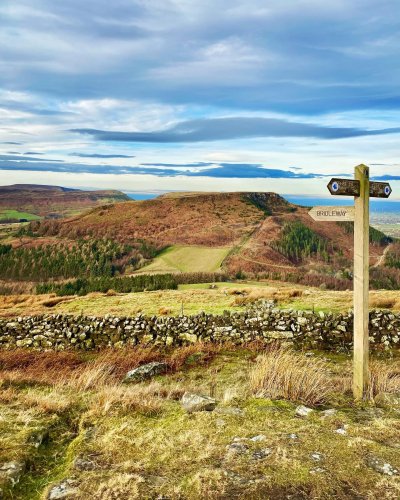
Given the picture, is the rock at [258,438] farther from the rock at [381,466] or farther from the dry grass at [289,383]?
the dry grass at [289,383]

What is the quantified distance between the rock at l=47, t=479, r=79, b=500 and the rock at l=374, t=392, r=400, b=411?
5122 millimetres

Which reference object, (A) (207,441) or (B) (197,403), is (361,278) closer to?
(B) (197,403)

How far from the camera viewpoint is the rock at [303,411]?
6.25 m

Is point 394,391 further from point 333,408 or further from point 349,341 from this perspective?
point 349,341

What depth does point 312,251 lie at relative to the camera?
7262cm

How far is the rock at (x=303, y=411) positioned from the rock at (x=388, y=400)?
5.11 feet

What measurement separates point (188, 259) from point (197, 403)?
58.5 metres

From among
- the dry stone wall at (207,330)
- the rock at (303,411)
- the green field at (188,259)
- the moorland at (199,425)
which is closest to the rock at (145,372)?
the moorland at (199,425)

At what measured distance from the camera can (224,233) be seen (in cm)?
7869

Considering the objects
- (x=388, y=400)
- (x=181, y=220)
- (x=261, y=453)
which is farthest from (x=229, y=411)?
(x=181, y=220)

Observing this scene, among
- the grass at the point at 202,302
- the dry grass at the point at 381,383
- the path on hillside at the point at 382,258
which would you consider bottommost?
the path on hillside at the point at 382,258

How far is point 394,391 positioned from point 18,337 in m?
13.6

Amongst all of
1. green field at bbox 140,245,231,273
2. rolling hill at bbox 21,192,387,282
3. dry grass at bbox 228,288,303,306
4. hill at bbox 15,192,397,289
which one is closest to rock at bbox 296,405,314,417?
dry grass at bbox 228,288,303,306

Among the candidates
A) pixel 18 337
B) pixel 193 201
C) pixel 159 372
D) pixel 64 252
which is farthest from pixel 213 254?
pixel 159 372
